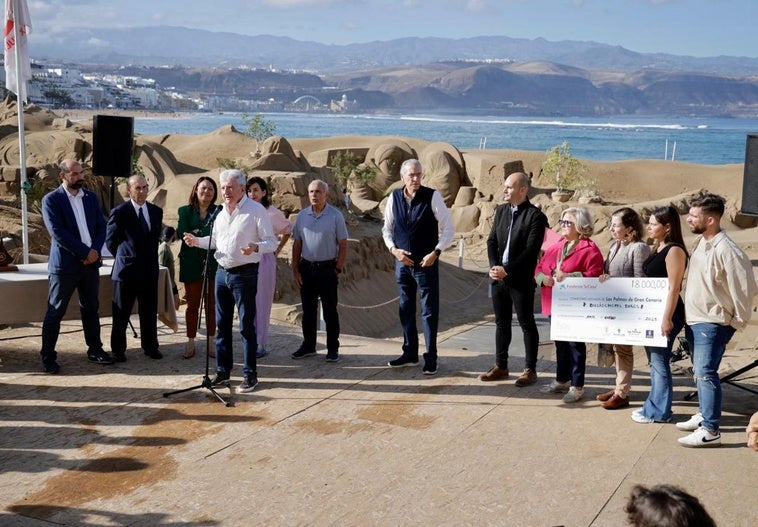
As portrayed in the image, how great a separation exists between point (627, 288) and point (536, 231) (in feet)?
2.68

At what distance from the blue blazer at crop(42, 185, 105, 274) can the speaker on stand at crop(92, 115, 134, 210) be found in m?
1.96

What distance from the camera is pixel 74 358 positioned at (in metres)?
7.34

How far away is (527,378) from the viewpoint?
6.63 m

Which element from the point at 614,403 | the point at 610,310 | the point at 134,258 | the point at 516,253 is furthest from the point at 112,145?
the point at 614,403

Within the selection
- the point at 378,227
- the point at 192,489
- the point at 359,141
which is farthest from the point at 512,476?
the point at 359,141

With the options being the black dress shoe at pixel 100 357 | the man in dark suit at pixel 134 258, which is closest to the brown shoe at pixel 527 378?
the man in dark suit at pixel 134 258

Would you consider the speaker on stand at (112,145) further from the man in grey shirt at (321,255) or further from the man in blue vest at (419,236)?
the man in blue vest at (419,236)

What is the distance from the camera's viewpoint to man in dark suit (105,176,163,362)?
273 inches

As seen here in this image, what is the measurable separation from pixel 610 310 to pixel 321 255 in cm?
237

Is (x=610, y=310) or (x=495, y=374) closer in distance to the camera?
(x=610, y=310)

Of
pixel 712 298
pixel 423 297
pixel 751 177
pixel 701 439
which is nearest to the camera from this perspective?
pixel 712 298

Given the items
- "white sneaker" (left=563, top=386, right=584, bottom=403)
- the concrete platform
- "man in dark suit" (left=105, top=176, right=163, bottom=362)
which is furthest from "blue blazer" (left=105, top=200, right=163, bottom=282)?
"white sneaker" (left=563, top=386, right=584, bottom=403)

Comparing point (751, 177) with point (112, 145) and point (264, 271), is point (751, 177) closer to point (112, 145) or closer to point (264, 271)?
point (264, 271)

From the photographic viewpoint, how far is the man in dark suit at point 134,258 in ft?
22.7
